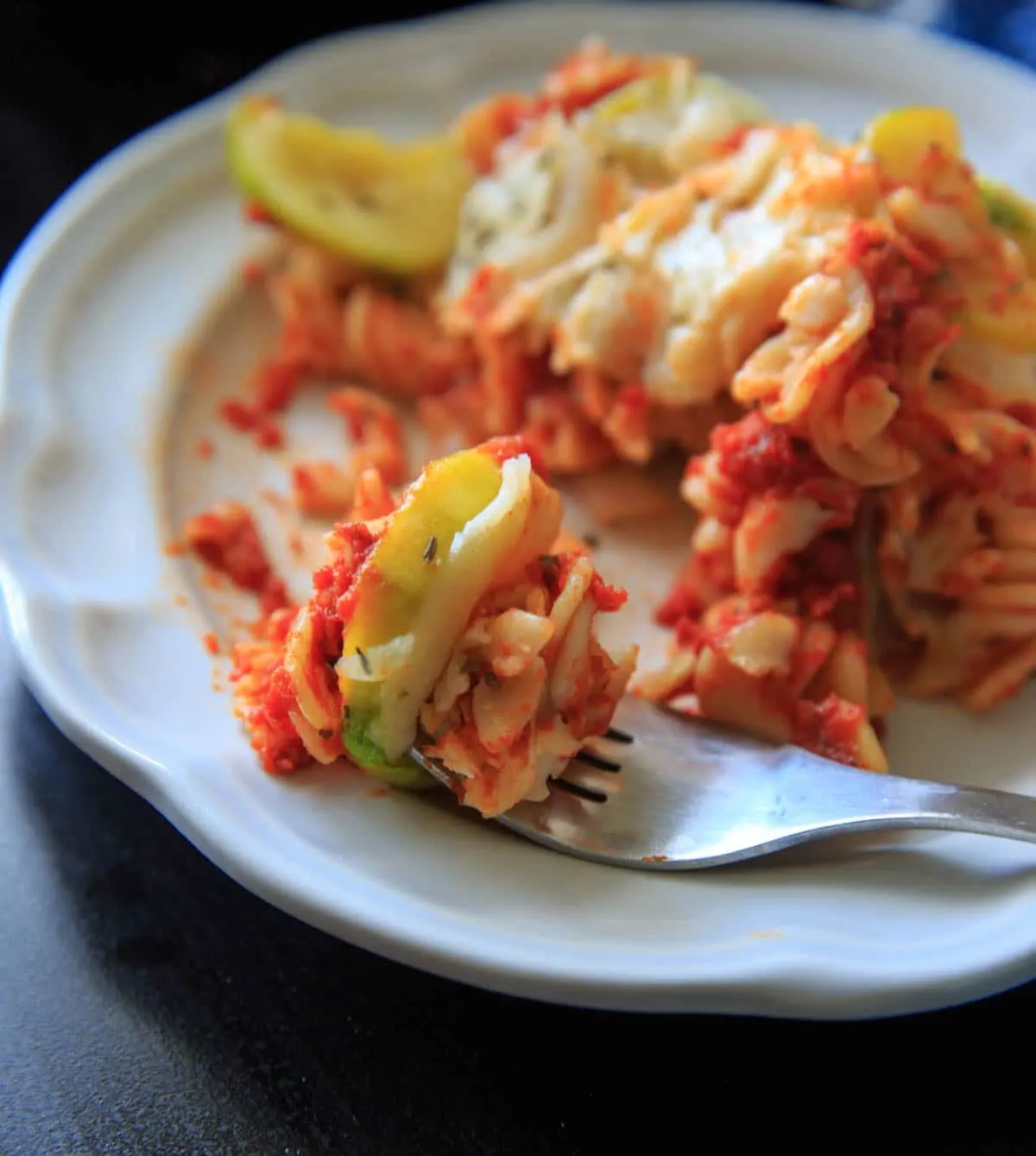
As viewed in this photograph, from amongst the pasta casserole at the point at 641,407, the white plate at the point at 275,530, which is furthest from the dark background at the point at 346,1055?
the pasta casserole at the point at 641,407

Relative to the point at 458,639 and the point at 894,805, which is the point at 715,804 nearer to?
the point at 894,805

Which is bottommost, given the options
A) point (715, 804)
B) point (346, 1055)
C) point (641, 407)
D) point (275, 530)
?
point (346, 1055)

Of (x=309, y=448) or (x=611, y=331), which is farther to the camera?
(x=309, y=448)

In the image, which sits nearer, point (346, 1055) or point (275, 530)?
point (346, 1055)

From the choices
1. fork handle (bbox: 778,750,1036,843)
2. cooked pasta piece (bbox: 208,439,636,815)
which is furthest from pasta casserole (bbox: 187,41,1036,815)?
fork handle (bbox: 778,750,1036,843)

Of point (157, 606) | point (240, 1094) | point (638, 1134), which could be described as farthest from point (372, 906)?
point (157, 606)

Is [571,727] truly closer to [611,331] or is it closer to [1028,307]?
[611,331]

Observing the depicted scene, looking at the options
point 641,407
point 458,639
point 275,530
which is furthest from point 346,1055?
point 641,407
